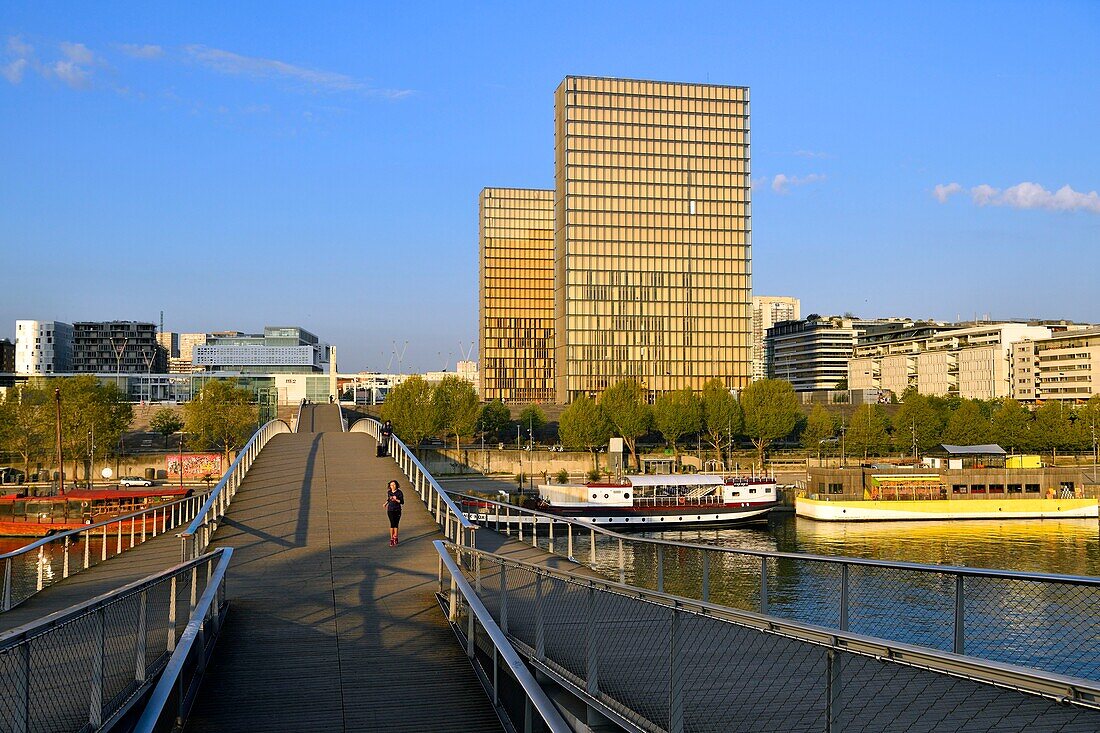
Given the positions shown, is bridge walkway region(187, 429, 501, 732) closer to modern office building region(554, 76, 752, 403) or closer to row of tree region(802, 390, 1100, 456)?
row of tree region(802, 390, 1100, 456)

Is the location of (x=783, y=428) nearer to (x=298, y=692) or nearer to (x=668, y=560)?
A: (x=668, y=560)

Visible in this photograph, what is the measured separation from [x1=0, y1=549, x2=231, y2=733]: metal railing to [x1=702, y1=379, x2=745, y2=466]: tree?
90.6m

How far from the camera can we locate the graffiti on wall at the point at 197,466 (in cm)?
7512

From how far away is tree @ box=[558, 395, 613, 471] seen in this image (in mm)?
93438

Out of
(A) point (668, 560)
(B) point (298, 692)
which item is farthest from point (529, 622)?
(A) point (668, 560)

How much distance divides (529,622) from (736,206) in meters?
124

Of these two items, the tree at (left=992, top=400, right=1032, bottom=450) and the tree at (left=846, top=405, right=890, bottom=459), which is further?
the tree at (left=846, top=405, right=890, bottom=459)

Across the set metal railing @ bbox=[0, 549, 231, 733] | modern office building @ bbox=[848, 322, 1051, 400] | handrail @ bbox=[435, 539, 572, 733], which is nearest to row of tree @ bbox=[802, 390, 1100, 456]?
modern office building @ bbox=[848, 322, 1051, 400]

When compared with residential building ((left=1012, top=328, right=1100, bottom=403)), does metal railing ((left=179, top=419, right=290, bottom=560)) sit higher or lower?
lower

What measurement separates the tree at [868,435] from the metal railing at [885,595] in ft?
161

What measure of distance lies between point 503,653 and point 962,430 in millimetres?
98488

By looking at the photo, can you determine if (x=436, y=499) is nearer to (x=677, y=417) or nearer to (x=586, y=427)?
(x=586, y=427)

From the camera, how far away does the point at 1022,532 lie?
206 feet

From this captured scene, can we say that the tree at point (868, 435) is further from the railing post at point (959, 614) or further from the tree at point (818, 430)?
the railing post at point (959, 614)
